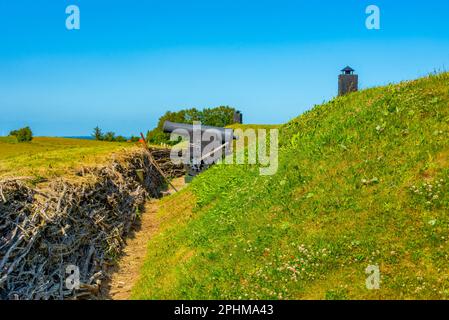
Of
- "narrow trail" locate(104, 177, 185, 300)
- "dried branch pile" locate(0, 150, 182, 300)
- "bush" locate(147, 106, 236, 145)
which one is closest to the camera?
"dried branch pile" locate(0, 150, 182, 300)

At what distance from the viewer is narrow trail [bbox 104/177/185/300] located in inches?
446

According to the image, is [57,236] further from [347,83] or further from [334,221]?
[347,83]

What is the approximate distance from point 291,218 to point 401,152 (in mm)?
3506

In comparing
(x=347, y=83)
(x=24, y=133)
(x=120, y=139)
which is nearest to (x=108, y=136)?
(x=120, y=139)

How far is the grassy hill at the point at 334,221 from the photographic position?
8766 millimetres

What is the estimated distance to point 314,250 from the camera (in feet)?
31.1

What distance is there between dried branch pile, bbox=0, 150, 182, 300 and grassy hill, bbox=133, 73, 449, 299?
1319 mm

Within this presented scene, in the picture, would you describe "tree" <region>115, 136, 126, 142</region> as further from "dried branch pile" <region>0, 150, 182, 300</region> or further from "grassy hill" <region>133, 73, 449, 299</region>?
"dried branch pile" <region>0, 150, 182, 300</region>

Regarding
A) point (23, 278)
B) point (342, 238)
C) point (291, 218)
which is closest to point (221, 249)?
point (291, 218)

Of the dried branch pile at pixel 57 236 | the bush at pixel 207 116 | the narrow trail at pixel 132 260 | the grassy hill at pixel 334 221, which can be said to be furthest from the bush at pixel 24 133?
the bush at pixel 207 116

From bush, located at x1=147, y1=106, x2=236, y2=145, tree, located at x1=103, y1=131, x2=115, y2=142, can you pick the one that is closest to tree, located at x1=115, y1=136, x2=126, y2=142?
tree, located at x1=103, y1=131, x2=115, y2=142

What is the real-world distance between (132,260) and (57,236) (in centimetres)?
350

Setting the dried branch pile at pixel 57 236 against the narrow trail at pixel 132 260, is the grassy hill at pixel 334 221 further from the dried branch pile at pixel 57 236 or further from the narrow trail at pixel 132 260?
the dried branch pile at pixel 57 236
